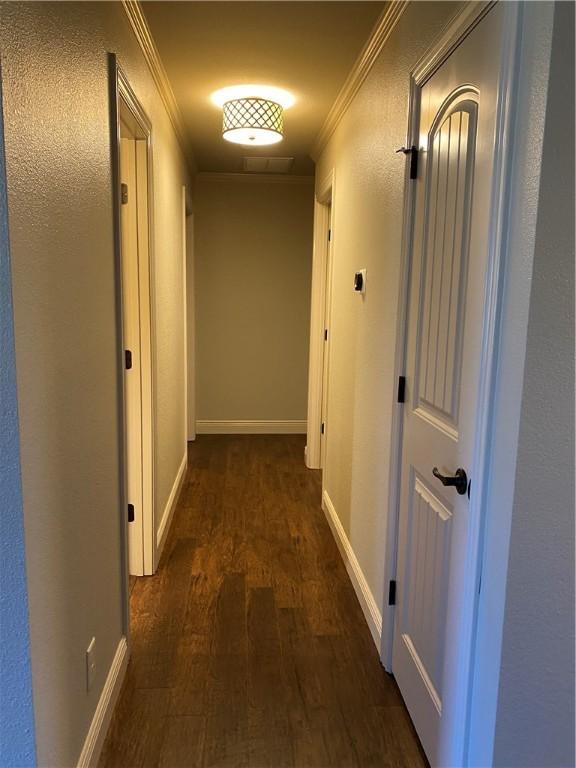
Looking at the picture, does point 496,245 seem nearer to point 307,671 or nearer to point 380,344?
point 380,344

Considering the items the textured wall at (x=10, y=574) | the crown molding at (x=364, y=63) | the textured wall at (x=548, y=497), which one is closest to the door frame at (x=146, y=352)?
the textured wall at (x=10, y=574)

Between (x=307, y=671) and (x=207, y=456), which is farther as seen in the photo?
(x=207, y=456)

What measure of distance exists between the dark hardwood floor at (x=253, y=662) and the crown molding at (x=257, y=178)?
128 inches

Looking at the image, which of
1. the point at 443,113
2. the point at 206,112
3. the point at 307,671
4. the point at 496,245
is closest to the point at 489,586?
the point at 496,245

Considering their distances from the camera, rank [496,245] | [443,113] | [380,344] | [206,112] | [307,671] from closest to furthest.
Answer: [496,245] < [443,113] < [307,671] < [380,344] < [206,112]

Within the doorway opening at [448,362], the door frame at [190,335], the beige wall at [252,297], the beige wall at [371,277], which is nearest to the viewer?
the doorway opening at [448,362]

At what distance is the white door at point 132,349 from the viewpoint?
251cm

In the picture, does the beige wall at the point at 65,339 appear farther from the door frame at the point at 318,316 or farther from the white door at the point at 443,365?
the door frame at the point at 318,316

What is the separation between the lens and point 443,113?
5.33ft

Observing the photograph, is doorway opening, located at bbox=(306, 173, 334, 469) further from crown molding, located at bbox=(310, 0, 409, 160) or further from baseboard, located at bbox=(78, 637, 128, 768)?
baseboard, located at bbox=(78, 637, 128, 768)

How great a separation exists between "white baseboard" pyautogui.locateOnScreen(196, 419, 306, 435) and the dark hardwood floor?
83.5 inches

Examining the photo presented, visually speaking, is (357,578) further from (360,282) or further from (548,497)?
(548,497)

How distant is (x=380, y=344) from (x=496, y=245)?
3.53 ft

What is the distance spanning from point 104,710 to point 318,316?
10.3 feet
